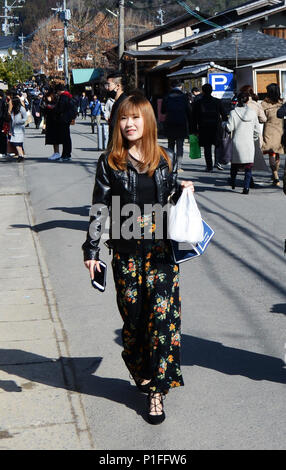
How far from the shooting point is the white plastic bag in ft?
13.3

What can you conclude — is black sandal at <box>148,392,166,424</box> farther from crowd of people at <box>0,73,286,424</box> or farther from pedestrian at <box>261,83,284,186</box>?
pedestrian at <box>261,83,284,186</box>

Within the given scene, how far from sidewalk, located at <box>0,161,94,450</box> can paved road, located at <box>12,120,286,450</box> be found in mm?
91

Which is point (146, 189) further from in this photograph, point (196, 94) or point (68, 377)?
Answer: point (196, 94)

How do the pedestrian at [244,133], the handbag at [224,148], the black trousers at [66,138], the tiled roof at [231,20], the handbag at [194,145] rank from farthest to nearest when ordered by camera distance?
the tiled roof at [231,20] < the black trousers at [66,138] < the handbag at [194,145] < the handbag at [224,148] < the pedestrian at [244,133]

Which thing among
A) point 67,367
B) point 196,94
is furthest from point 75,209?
point 196,94

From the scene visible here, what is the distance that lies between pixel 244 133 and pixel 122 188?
9.13m

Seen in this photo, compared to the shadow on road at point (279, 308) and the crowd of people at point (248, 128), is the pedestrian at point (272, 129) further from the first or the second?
the shadow on road at point (279, 308)

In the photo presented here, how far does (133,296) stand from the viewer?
4.24 m

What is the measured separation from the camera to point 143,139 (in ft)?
13.8

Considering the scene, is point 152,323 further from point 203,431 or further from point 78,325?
point 78,325

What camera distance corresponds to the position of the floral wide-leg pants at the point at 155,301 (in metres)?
4.20

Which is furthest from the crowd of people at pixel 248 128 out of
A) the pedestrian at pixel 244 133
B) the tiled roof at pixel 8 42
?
the tiled roof at pixel 8 42

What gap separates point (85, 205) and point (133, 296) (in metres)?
8.15
